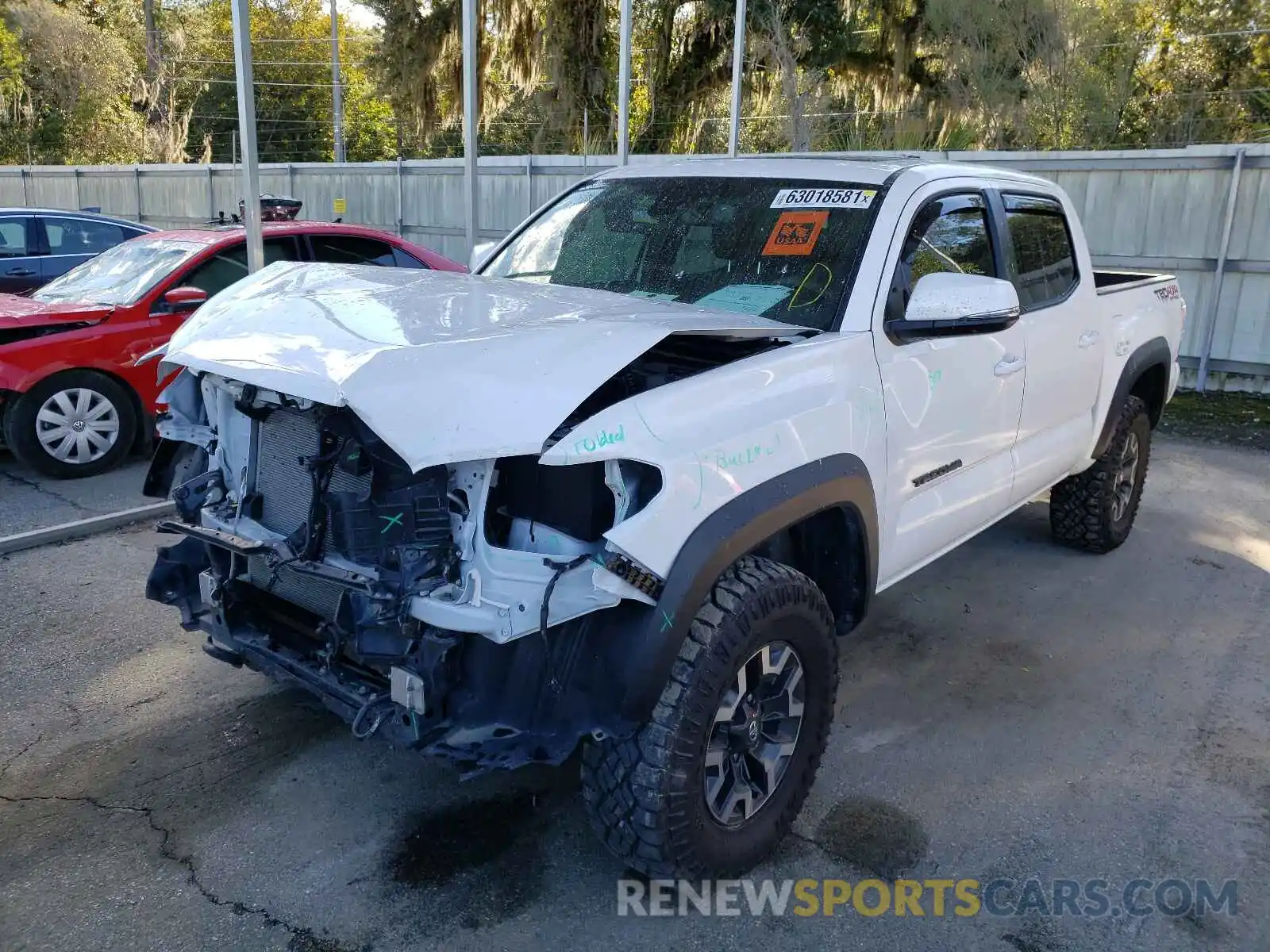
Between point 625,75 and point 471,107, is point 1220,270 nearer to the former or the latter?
point 625,75

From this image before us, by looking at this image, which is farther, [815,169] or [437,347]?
[815,169]

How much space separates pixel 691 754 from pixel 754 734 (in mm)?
340

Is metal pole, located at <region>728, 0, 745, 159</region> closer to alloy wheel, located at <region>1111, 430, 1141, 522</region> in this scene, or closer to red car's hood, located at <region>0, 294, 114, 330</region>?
alloy wheel, located at <region>1111, 430, 1141, 522</region>

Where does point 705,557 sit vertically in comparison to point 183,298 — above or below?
below

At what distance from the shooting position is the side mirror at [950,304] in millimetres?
3361

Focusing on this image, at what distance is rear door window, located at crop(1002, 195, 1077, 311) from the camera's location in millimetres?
4508

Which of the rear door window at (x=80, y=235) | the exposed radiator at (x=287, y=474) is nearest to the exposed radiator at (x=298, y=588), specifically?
the exposed radiator at (x=287, y=474)

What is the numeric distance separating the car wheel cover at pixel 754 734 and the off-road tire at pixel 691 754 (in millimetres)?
41

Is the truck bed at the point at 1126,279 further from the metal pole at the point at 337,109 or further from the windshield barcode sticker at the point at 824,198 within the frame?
the metal pole at the point at 337,109

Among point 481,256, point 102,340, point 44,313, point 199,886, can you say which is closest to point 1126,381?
point 481,256

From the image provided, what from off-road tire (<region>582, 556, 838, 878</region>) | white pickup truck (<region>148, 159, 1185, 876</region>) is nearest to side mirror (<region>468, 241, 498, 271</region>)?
white pickup truck (<region>148, 159, 1185, 876</region>)

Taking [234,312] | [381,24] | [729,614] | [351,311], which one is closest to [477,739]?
[729,614]

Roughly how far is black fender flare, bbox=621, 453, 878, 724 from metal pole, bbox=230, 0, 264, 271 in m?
4.48

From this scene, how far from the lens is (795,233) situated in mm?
3764
